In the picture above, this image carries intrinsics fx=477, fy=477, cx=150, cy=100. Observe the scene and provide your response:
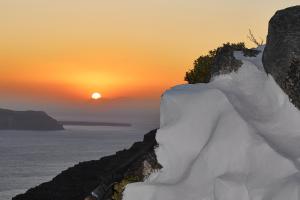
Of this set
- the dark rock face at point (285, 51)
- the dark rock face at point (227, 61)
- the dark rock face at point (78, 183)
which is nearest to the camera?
the dark rock face at point (285, 51)

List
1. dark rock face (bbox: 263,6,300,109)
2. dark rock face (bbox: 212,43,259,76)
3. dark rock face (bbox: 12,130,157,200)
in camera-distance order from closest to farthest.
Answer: dark rock face (bbox: 263,6,300,109), dark rock face (bbox: 212,43,259,76), dark rock face (bbox: 12,130,157,200)

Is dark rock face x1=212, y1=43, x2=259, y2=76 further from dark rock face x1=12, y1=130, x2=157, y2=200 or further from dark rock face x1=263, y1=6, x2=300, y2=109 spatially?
dark rock face x1=12, y1=130, x2=157, y2=200

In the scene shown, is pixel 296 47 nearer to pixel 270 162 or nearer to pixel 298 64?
pixel 298 64

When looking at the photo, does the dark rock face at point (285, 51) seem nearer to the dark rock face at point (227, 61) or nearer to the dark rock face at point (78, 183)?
the dark rock face at point (227, 61)

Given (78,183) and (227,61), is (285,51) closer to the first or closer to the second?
(227,61)

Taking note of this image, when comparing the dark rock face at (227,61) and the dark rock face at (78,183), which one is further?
the dark rock face at (78,183)

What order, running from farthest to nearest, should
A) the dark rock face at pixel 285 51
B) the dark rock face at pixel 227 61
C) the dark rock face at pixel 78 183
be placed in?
the dark rock face at pixel 78 183 → the dark rock face at pixel 227 61 → the dark rock face at pixel 285 51

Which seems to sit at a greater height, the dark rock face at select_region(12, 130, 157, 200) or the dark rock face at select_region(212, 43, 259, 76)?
the dark rock face at select_region(212, 43, 259, 76)

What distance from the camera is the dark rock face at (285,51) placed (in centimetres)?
2477

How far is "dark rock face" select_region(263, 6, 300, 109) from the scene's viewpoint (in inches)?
975

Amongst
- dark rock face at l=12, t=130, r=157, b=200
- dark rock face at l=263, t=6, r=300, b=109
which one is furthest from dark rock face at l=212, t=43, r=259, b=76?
dark rock face at l=12, t=130, r=157, b=200

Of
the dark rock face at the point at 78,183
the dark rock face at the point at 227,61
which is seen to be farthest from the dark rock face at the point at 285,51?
the dark rock face at the point at 78,183

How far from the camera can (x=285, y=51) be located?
2534 cm

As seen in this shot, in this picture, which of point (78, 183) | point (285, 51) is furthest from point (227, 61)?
point (78, 183)
